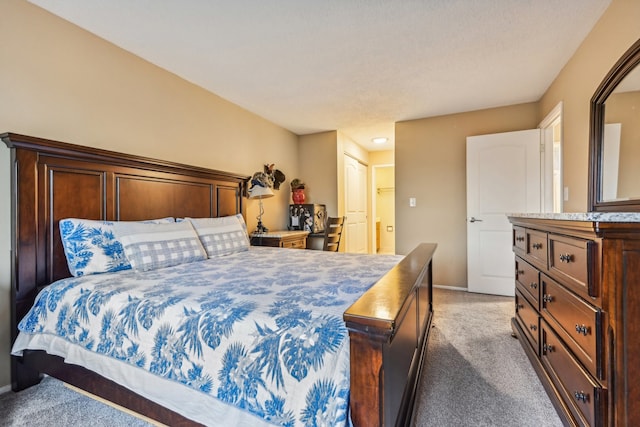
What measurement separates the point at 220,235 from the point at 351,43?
6.26ft

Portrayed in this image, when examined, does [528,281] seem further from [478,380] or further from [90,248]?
[90,248]

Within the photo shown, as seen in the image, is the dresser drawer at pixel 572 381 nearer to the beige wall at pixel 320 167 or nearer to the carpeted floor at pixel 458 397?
the carpeted floor at pixel 458 397

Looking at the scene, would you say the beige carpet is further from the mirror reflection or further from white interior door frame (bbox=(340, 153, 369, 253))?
white interior door frame (bbox=(340, 153, 369, 253))

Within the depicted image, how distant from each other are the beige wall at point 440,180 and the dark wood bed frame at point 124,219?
174cm

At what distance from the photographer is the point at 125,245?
183 cm

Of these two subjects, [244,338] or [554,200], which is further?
[554,200]

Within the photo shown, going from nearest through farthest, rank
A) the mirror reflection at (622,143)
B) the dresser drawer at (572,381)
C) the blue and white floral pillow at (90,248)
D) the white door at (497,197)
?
the dresser drawer at (572,381) < the mirror reflection at (622,143) < the blue and white floral pillow at (90,248) < the white door at (497,197)

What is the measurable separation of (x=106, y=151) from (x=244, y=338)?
1847mm

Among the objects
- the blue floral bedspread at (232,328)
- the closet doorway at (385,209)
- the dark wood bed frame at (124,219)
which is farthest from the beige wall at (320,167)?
the closet doorway at (385,209)

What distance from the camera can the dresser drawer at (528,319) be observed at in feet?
5.85

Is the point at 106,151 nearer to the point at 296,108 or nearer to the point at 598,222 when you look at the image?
the point at 296,108

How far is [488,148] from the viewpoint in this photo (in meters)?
3.54

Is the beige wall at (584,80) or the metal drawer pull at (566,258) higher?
the beige wall at (584,80)

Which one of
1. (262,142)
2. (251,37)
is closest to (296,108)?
(262,142)
